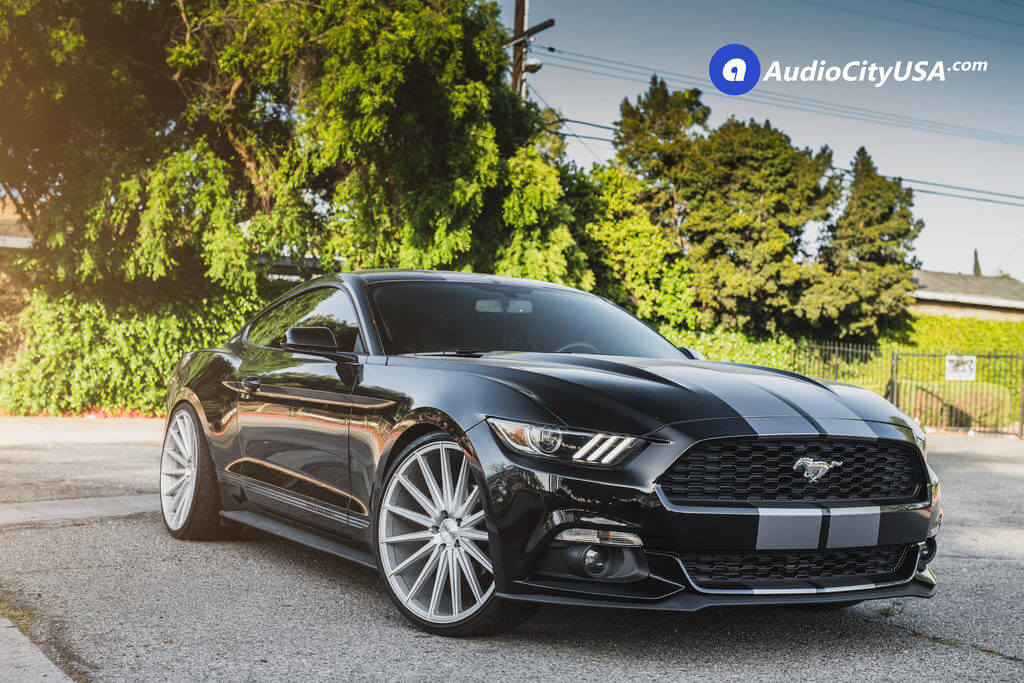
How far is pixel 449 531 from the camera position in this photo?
12.2 feet

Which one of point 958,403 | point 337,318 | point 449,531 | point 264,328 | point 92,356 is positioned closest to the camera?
point 449,531

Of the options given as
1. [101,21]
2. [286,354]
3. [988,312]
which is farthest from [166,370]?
[988,312]

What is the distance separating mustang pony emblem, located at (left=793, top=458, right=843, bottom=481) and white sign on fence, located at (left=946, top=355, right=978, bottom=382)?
19.3 m

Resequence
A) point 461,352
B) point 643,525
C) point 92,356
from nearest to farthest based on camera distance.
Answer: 1. point 643,525
2. point 461,352
3. point 92,356

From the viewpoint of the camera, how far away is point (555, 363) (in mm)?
3990

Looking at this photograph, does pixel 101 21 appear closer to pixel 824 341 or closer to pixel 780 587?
pixel 780 587

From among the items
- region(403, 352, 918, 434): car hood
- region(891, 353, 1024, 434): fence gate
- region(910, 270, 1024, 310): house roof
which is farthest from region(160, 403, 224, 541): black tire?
region(910, 270, 1024, 310): house roof

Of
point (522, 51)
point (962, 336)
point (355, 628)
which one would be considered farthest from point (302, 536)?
point (962, 336)

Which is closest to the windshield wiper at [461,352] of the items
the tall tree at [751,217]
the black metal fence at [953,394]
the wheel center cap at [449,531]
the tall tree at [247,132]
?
the wheel center cap at [449,531]

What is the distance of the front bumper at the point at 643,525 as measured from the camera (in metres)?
3.26

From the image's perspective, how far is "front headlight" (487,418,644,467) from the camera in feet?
10.9

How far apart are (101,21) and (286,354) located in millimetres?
13210

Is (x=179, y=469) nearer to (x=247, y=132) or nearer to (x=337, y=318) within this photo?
(x=337, y=318)

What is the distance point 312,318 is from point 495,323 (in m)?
1.10
